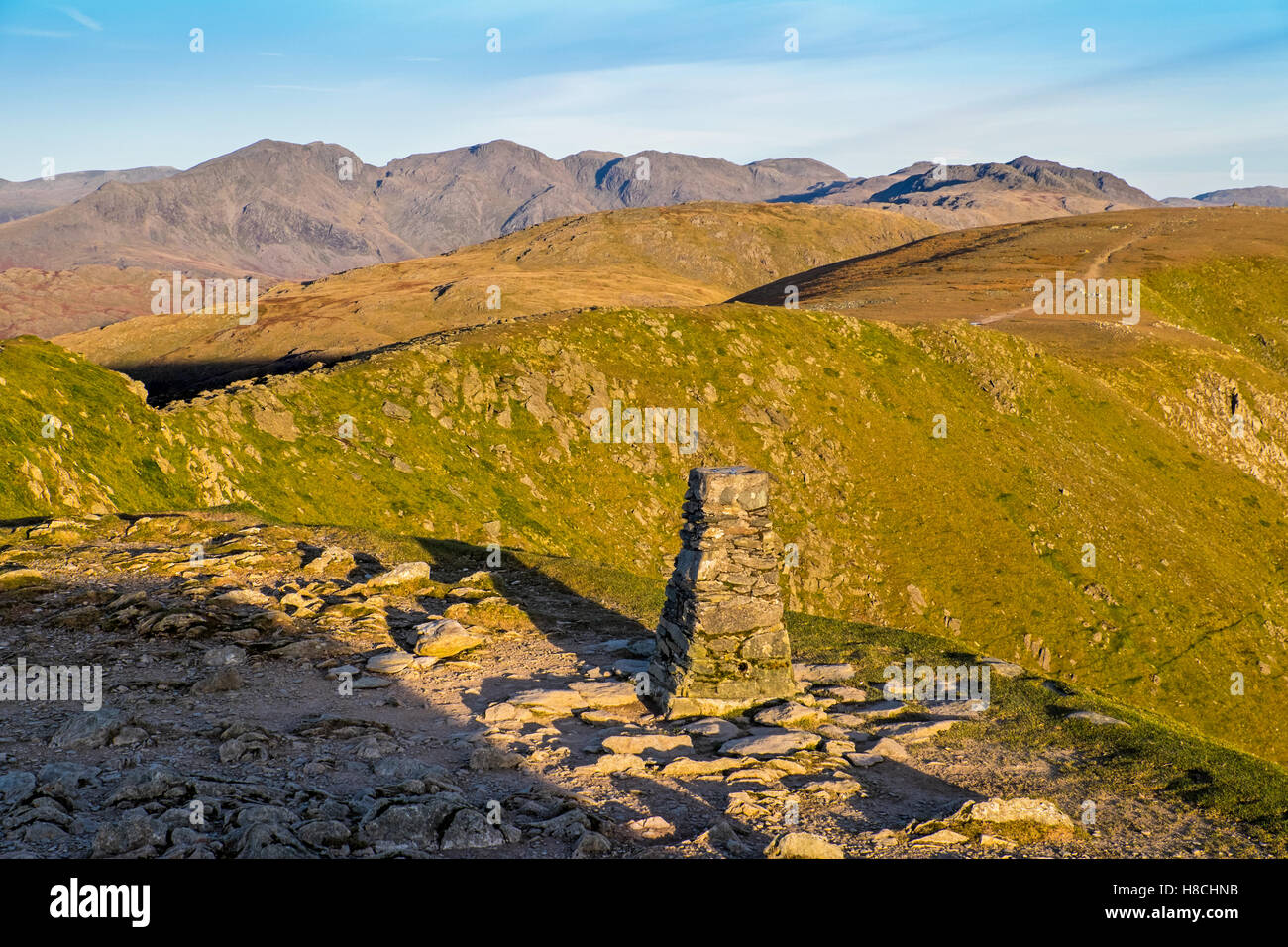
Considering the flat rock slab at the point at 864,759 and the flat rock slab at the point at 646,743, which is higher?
the flat rock slab at the point at 646,743

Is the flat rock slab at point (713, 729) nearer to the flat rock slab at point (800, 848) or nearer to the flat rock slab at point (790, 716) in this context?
the flat rock slab at point (790, 716)

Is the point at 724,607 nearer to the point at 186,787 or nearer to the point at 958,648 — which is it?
the point at 958,648

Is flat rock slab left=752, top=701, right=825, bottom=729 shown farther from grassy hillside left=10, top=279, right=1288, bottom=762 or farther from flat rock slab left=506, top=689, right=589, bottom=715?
grassy hillside left=10, top=279, right=1288, bottom=762

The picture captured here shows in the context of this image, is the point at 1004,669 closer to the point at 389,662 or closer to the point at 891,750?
the point at 891,750

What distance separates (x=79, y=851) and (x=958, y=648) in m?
21.7

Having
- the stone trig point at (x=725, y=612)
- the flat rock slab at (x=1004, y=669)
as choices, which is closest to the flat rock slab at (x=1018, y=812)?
the stone trig point at (x=725, y=612)

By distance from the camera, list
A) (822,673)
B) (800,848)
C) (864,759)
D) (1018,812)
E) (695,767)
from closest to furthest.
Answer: (800,848) < (1018,812) < (695,767) < (864,759) < (822,673)

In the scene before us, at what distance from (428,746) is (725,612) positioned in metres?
7.21

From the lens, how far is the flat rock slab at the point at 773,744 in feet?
56.9

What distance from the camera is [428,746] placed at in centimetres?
1675

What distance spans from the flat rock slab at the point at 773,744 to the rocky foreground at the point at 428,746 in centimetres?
7

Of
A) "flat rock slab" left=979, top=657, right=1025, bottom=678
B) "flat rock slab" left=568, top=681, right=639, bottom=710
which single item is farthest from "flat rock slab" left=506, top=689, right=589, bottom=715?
"flat rock slab" left=979, top=657, right=1025, bottom=678

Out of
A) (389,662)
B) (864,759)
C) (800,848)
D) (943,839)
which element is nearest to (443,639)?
(389,662)

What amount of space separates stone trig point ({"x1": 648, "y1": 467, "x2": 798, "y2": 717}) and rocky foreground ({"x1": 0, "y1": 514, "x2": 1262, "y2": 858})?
0.72 metres
